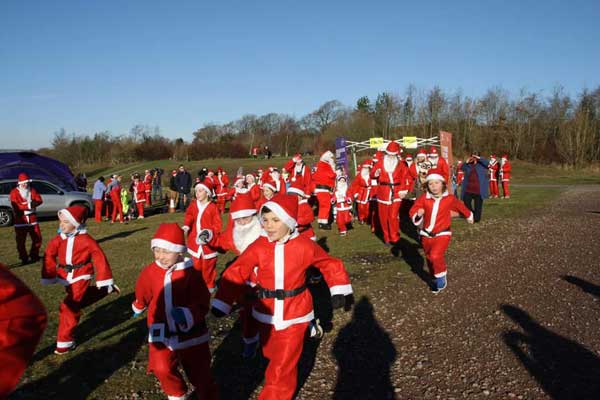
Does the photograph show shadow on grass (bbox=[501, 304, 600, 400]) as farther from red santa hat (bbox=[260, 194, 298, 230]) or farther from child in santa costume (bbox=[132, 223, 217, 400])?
child in santa costume (bbox=[132, 223, 217, 400])

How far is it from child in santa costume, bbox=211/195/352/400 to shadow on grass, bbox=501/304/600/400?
7.37ft

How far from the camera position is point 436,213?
7512 millimetres

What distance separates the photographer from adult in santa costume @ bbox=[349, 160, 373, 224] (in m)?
13.9

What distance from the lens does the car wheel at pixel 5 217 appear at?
58.8ft

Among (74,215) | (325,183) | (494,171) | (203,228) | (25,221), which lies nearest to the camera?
(74,215)

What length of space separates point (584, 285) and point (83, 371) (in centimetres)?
746

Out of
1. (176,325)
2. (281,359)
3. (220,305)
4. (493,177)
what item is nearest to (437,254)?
(281,359)

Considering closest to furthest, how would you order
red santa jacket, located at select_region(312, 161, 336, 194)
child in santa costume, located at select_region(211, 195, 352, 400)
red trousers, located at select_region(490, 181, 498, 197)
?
1. child in santa costume, located at select_region(211, 195, 352, 400)
2. red santa jacket, located at select_region(312, 161, 336, 194)
3. red trousers, located at select_region(490, 181, 498, 197)

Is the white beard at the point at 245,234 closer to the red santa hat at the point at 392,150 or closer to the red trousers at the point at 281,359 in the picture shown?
the red trousers at the point at 281,359

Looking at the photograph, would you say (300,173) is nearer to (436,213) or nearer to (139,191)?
(436,213)

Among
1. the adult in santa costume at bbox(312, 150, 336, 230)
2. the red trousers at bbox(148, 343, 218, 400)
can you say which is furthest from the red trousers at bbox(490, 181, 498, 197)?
the red trousers at bbox(148, 343, 218, 400)

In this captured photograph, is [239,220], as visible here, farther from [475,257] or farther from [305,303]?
[475,257]

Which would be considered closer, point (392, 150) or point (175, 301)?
point (175, 301)

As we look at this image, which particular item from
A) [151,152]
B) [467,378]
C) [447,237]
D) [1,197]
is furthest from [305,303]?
[151,152]
